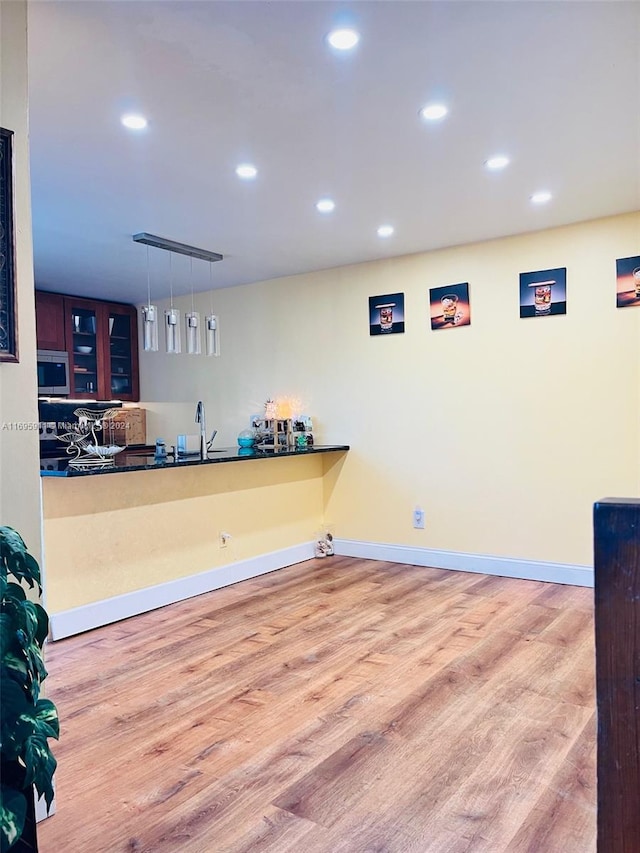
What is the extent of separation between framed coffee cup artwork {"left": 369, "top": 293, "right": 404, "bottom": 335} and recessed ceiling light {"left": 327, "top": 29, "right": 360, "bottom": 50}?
9.10ft

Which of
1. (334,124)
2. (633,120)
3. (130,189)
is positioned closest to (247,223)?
(130,189)

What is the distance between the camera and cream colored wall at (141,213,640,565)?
3.89m

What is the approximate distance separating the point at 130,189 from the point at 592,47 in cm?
224

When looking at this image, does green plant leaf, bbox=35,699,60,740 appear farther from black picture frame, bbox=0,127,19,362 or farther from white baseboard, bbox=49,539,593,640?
white baseboard, bbox=49,539,593,640

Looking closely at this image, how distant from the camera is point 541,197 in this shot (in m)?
3.42

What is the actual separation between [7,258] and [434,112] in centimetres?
171

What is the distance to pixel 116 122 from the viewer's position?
246 cm

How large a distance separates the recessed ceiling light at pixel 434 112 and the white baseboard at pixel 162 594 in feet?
9.68

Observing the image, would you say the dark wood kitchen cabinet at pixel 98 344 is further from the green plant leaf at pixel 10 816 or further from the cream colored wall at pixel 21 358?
the green plant leaf at pixel 10 816

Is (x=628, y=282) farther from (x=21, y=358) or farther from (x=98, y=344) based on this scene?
(x=98, y=344)

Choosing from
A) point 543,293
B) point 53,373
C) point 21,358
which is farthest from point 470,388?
point 53,373

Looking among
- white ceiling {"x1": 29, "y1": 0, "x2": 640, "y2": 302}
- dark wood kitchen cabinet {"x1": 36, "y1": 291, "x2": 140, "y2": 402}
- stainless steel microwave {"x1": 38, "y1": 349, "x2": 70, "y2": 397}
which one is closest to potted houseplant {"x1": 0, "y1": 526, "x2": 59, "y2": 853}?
white ceiling {"x1": 29, "y1": 0, "x2": 640, "y2": 302}

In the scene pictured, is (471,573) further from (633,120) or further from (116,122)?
(116,122)

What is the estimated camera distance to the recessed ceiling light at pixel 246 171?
115 inches
